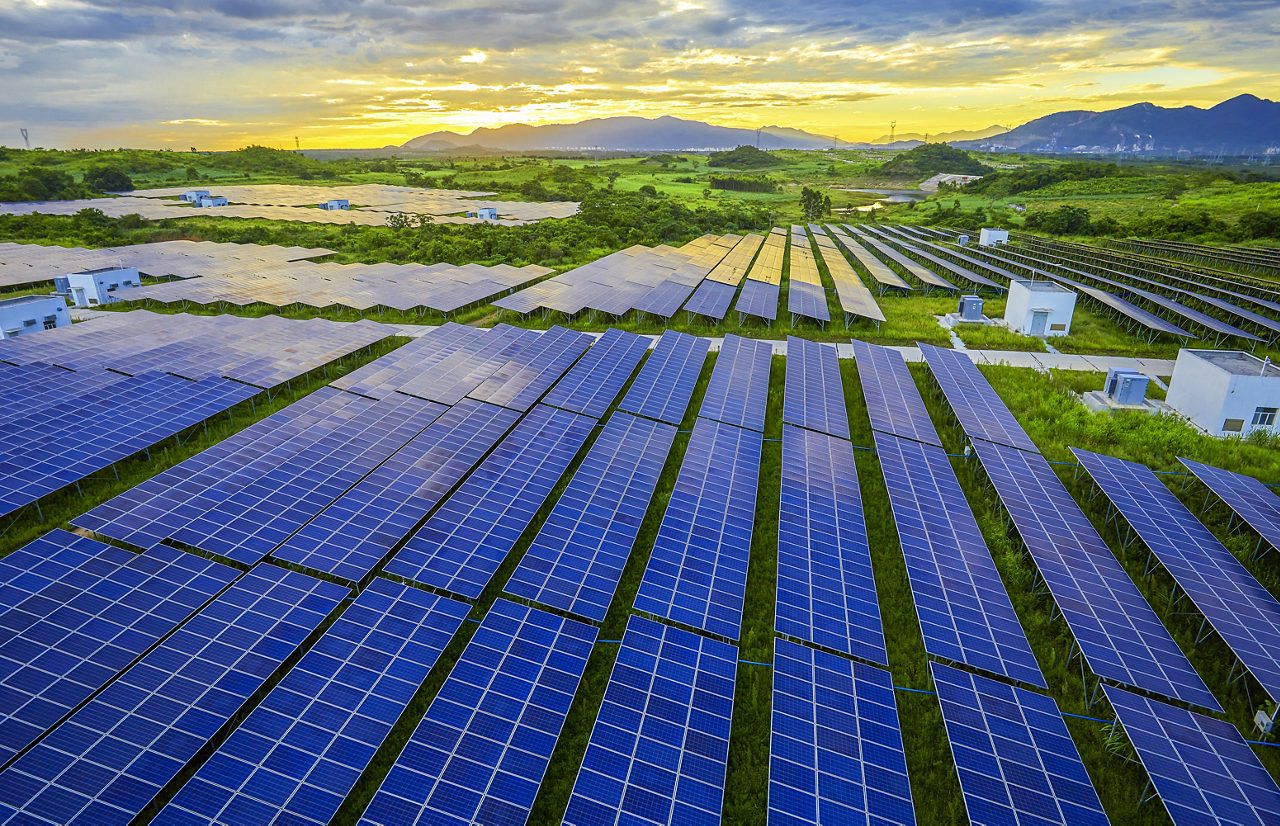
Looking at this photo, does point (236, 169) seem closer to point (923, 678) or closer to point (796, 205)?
point (796, 205)

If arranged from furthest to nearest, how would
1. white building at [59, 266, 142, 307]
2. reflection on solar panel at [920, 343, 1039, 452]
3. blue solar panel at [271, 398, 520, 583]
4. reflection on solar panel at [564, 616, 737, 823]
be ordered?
white building at [59, 266, 142, 307] < reflection on solar panel at [920, 343, 1039, 452] < blue solar panel at [271, 398, 520, 583] < reflection on solar panel at [564, 616, 737, 823]

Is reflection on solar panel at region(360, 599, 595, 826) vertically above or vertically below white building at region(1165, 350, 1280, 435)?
below

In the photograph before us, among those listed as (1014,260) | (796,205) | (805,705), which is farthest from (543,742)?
(796,205)

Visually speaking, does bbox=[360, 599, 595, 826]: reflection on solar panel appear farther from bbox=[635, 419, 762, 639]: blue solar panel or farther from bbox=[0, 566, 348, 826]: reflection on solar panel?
bbox=[0, 566, 348, 826]: reflection on solar panel

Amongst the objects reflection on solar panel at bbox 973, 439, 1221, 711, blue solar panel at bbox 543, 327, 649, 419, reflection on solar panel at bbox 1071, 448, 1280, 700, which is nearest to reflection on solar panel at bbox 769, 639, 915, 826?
reflection on solar panel at bbox 973, 439, 1221, 711

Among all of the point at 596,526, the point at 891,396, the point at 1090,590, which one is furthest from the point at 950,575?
the point at 891,396

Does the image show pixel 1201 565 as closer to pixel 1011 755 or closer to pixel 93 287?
pixel 1011 755
